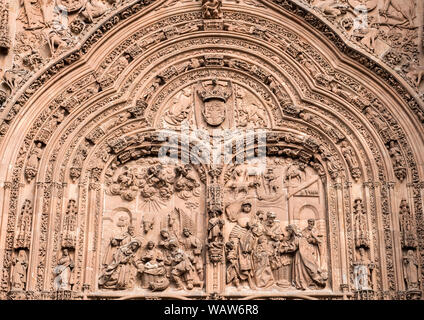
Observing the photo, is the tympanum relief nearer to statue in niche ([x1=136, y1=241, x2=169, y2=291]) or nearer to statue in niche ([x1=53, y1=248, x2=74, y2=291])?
statue in niche ([x1=136, y1=241, x2=169, y2=291])

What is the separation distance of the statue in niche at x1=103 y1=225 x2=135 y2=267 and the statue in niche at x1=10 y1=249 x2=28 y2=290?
150cm

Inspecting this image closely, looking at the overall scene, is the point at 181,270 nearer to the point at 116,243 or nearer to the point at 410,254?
the point at 116,243

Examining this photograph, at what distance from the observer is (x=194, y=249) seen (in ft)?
45.9

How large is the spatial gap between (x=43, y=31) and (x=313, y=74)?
5.55 metres

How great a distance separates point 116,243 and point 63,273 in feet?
3.93

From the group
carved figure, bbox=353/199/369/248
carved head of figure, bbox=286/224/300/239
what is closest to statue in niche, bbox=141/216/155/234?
carved head of figure, bbox=286/224/300/239

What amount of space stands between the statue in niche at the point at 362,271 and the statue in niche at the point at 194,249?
2928 millimetres

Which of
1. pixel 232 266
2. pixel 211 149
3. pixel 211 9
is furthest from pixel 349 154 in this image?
pixel 211 9

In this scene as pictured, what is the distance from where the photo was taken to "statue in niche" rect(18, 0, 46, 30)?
14750 mm

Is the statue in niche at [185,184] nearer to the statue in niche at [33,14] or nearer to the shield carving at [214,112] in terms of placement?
the shield carving at [214,112]

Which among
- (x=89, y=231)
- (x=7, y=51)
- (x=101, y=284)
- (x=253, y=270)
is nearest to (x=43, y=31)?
(x=7, y=51)

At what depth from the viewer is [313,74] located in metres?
14.7

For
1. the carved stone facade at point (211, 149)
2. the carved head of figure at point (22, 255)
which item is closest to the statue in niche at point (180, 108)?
the carved stone facade at point (211, 149)

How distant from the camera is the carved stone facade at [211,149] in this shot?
44.7 feet
